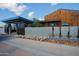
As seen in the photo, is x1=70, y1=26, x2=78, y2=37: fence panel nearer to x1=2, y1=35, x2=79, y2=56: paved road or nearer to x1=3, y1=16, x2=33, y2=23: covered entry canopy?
x1=2, y1=35, x2=79, y2=56: paved road

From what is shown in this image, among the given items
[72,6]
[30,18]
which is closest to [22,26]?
[30,18]

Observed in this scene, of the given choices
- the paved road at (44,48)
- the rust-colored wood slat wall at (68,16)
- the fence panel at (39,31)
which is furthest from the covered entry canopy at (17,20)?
the rust-colored wood slat wall at (68,16)

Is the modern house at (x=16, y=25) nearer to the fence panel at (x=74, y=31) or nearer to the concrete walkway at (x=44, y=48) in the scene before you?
the concrete walkway at (x=44, y=48)

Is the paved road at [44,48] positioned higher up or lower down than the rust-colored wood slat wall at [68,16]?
lower down

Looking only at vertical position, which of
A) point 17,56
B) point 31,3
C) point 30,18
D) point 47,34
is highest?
point 31,3

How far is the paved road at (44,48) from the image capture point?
3184mm

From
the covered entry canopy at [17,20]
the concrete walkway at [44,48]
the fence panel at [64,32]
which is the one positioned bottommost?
the concrete walkway at [44,48]

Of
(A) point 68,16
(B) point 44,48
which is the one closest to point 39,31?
(B) point 44,48

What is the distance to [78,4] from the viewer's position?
3.15 metres

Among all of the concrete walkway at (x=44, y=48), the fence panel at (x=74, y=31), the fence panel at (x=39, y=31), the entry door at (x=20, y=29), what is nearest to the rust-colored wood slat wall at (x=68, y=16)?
the fence panel at (x=74, y=31)

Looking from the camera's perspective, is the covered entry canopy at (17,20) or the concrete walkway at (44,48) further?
the covered entry canopy at (17,20)

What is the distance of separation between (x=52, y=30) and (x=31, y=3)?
47 cm

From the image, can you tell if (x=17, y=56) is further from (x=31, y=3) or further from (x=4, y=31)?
(x=31, y=3)

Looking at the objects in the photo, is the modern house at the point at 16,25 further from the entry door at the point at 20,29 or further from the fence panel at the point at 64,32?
the fence panel at the point at 64,32
